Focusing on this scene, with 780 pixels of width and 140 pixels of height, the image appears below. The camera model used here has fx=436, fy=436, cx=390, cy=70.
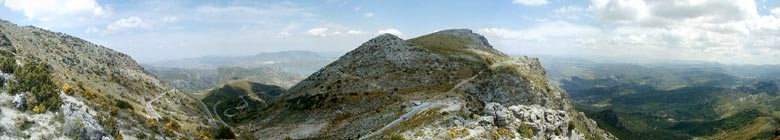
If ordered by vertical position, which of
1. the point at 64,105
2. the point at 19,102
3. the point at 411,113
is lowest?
the point at 411,113

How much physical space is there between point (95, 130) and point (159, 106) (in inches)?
2111

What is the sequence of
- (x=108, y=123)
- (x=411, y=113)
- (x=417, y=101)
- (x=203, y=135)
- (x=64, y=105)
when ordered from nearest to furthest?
1. (x=64, y=105)
2. (x=108, y=123)
3. (x=203, y=135)
4. (x=411, y=113)
5. (x=417, y=101)

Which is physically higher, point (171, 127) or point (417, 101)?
point (417, 101)

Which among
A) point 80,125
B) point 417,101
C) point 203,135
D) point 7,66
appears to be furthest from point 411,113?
point 7,66

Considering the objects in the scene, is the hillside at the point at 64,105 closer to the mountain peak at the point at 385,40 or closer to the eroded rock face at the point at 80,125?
the eroded rock face at the point at 80,125

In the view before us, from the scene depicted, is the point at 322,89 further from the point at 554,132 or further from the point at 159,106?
the point at 554,132

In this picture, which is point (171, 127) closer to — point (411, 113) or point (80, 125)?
point (80, 125)

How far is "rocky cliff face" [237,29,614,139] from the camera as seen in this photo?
61.1m

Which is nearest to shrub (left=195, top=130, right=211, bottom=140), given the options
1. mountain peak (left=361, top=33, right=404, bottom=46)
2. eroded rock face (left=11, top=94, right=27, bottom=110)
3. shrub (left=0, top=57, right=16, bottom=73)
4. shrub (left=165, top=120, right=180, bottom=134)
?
shrub (left=165, top=120, right=180, bottom=134)

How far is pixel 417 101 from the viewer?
90625mm

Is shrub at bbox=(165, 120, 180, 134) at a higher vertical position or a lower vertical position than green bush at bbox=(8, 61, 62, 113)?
lower

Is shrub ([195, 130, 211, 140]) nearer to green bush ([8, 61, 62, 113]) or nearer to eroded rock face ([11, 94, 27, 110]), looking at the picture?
green bush ([8, 61, 62, 113])

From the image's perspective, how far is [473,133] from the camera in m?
54.5

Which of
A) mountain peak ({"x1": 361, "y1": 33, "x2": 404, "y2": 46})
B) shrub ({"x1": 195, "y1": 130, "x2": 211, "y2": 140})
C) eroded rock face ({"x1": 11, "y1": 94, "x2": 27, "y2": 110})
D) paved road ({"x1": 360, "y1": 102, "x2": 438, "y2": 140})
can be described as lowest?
shrub ({"x1": 195, "y1": 130, "x2": 211, "y2": 140})
